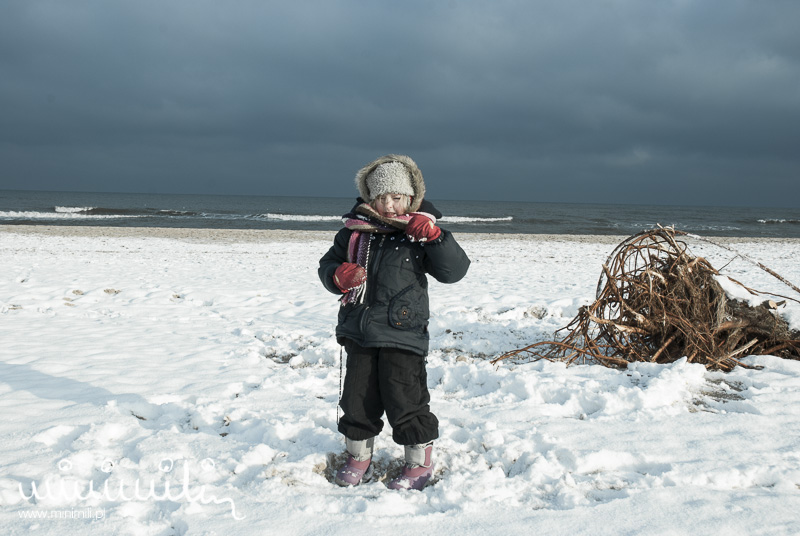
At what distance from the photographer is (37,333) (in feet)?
15.9

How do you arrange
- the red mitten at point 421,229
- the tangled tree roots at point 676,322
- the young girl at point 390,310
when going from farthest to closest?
the tangled tree roots at point 676,322
the young girl at point 390,310
the red mitten at point 421,229

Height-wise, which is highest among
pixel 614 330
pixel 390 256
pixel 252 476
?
pixel 390 256

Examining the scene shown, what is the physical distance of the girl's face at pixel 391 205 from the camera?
2.49 m

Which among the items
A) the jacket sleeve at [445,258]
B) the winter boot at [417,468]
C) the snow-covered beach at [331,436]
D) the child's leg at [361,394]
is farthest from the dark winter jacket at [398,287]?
the snow-covered beach at [331,436]

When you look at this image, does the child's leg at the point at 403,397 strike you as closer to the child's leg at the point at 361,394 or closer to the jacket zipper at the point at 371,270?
the child's leg at the point at 361,394

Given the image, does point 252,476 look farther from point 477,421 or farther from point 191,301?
point 191,301

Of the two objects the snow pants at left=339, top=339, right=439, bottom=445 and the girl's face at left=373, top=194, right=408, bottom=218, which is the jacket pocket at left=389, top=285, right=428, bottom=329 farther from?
the girl's face at left=373, top=194, right=408, bottom=218

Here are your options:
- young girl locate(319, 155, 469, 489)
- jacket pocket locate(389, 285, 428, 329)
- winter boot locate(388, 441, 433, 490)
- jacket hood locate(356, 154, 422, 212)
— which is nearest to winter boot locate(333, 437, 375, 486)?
young girl locate(319, 155, 469, 489)

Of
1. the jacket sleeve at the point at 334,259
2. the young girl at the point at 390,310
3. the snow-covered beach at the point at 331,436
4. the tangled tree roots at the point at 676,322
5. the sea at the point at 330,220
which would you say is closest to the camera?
the snow-covered beach at the point at 331,436

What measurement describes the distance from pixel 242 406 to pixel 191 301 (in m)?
3.63

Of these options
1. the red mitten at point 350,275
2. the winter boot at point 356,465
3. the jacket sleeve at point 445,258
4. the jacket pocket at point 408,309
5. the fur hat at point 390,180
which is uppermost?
the fur hat at point 390,180

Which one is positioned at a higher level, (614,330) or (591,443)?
(614,330)

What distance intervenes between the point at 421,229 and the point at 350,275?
1.33 ft

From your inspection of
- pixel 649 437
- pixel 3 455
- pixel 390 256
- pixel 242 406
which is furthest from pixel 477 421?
pixel 3 455
